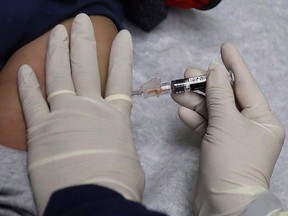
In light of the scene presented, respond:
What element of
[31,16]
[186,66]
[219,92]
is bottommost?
[186,66]

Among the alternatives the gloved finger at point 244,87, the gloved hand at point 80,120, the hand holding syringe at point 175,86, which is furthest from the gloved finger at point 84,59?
the gloved finger at point 244,87

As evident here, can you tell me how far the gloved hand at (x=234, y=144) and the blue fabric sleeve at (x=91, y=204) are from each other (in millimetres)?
231

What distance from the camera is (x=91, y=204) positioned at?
2.13ft

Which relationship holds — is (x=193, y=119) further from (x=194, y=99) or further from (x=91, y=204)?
(x=91, y=204)

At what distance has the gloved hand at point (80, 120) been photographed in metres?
0.79

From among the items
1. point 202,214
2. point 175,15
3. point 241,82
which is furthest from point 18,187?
point 175,15

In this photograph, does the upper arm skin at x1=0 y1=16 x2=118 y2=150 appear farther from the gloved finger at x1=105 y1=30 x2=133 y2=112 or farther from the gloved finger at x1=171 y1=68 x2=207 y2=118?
the gloved finger at x1=171 y1=68 x2=207 y2=118

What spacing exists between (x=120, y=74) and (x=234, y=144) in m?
0.27

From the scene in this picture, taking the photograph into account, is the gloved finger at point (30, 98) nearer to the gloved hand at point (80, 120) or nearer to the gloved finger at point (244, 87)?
the gloved hand at point (80, 120)

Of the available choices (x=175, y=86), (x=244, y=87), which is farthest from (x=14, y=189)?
(x=244, y=87)

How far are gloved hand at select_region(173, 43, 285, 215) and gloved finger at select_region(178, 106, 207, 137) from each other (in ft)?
0.07

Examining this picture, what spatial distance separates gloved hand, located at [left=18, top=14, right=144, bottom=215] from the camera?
2.59ft

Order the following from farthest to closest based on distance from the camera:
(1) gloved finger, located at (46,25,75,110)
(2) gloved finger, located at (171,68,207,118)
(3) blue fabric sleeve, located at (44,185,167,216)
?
(2) gloved finger, located at (171,68,207,118)
(1) gloved finger, located at (46,25,75,110)
(3) blue fabric sleeve, located at (44,185,167,216)

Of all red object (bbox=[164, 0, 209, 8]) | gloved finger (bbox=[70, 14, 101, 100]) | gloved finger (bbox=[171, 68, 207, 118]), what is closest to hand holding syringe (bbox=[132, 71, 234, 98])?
gloved finger (bbox=[171, 68, 207, 118])
